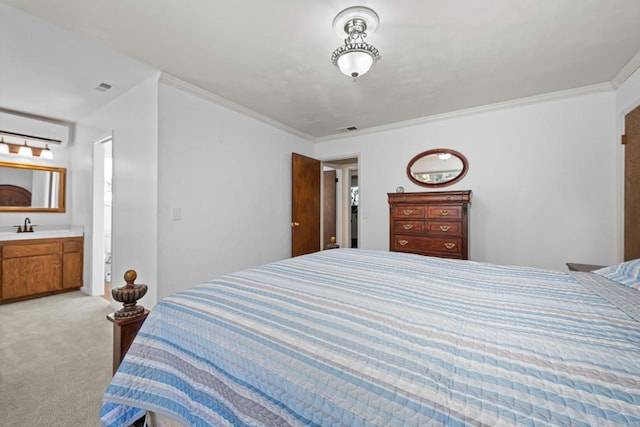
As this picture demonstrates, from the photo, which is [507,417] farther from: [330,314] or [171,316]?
[171,316]

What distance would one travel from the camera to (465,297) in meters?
1.05

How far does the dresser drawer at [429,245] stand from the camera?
10.1 ft

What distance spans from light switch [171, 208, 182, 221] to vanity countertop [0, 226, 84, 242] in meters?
2.36

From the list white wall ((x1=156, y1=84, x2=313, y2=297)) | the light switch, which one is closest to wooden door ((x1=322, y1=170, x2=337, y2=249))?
white wall ((x1=156, y1=84, x2=313, y2=297))

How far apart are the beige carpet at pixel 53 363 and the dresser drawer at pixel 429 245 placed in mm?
3100

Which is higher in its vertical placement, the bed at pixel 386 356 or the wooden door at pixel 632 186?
the wooden door at pixel 632 186

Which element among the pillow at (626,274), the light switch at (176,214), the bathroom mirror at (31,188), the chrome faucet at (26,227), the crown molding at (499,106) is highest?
the crown molding at (499,106)

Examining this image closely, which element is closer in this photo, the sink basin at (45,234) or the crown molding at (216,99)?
the crown molding at (216,99)

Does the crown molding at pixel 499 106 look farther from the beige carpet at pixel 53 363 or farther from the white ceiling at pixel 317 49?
the beige carpet at pixel 53 363

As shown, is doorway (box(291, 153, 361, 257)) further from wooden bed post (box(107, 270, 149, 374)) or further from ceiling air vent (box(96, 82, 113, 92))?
wooden bed post (box(107, 270, 149, 374))

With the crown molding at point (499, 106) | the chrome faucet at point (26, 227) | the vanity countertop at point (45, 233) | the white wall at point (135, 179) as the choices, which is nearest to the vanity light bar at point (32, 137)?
the white wall at point (135, 179)

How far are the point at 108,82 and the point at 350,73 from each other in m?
2.60

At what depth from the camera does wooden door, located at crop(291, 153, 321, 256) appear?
13.8 feet

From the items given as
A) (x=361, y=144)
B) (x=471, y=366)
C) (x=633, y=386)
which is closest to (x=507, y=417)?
(x=471, y=366)
